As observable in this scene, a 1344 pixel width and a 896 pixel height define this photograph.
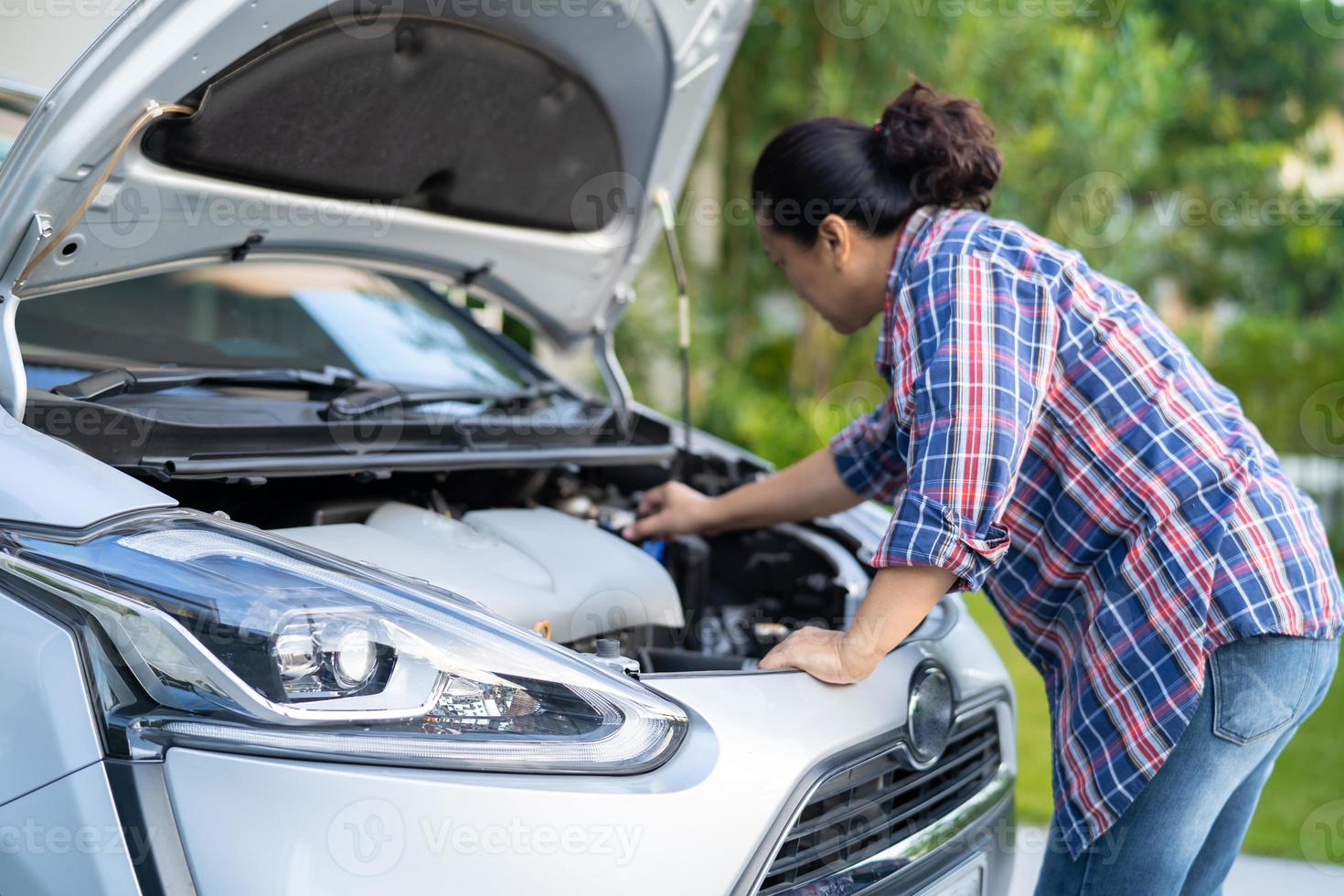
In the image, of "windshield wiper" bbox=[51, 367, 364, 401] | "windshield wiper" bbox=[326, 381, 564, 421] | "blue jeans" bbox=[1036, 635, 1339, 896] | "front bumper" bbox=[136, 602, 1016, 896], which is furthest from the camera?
"windshield wiper" bbox=[326, 381, 564, 421]

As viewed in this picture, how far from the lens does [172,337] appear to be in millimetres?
2117

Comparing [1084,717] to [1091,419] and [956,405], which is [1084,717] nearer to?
[1091,419]

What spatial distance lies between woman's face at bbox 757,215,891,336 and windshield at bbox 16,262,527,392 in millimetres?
856

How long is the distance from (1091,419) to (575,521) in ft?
3.13

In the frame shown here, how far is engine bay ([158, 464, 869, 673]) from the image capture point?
174cm

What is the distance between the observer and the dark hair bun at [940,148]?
5.70ft

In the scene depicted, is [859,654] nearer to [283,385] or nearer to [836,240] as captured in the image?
[836,240]

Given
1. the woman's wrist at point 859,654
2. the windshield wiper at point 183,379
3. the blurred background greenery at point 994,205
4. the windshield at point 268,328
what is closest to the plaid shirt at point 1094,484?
the woman's wrist at point 859,654

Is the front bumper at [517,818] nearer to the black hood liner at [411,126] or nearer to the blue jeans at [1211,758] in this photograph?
the blue jeans at [1211,758]

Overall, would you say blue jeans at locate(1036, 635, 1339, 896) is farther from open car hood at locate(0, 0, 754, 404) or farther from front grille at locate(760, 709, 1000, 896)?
open car hood at locate(0, 0, 754, 404)

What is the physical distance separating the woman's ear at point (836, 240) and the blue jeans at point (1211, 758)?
80cm

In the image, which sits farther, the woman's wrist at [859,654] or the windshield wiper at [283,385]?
the windshield wiper at [283,385]

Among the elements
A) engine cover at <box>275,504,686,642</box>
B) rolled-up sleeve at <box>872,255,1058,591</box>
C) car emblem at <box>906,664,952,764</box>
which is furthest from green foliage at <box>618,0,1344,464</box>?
rolled-up sleeve at <box>872,255,1058,591</box>

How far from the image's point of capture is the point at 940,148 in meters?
1.74
